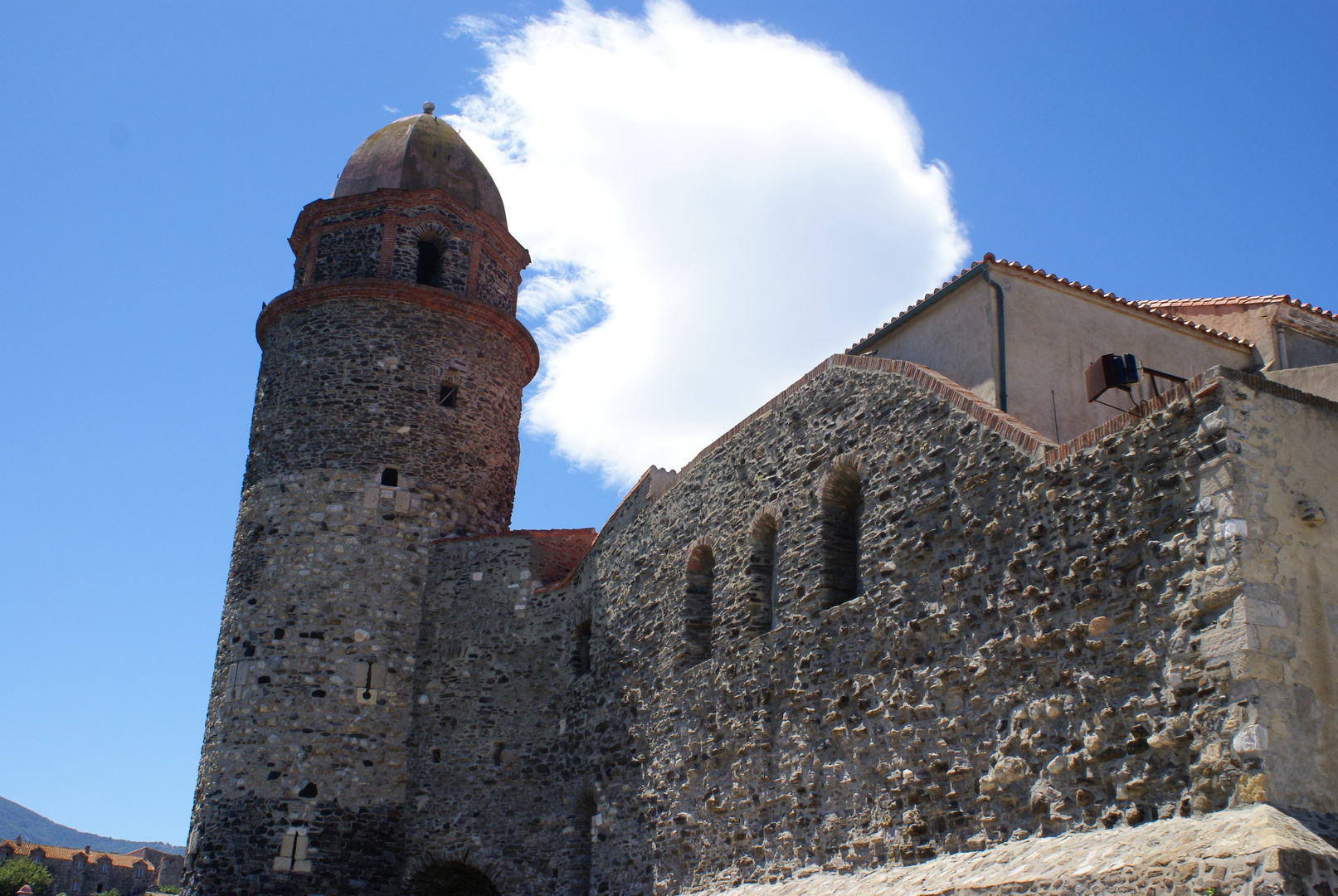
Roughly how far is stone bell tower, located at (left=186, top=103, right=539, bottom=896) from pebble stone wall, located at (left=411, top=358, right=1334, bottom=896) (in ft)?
2.69

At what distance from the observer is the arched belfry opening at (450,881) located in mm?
15062

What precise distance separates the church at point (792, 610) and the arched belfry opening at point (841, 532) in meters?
0.05

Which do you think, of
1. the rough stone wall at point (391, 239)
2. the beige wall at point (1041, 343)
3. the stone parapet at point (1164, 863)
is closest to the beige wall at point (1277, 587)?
the stone parapet at point (1164, 863)

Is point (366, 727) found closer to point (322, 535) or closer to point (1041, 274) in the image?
point (322, 535)

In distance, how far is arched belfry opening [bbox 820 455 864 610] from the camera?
10.9 meters

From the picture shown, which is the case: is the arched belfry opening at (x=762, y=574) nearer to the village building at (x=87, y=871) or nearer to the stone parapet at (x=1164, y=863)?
the stone parapet at (x=1164, y=863)

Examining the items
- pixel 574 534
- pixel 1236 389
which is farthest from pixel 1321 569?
pixel 574 534

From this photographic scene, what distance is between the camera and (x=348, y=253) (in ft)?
59.1

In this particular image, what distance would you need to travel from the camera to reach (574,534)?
56.0ft

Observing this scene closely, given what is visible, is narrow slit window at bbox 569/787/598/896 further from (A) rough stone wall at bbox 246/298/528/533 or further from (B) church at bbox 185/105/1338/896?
(A) rough stone wall at bbox 246/298/528/533

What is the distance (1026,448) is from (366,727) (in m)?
10.3

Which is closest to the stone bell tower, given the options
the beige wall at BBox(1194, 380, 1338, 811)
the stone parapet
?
the stone parapet

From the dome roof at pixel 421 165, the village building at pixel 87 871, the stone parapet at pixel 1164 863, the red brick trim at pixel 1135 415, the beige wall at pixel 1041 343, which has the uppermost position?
the dome roof at pixel 421 165

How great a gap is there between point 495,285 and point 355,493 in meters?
4.44
